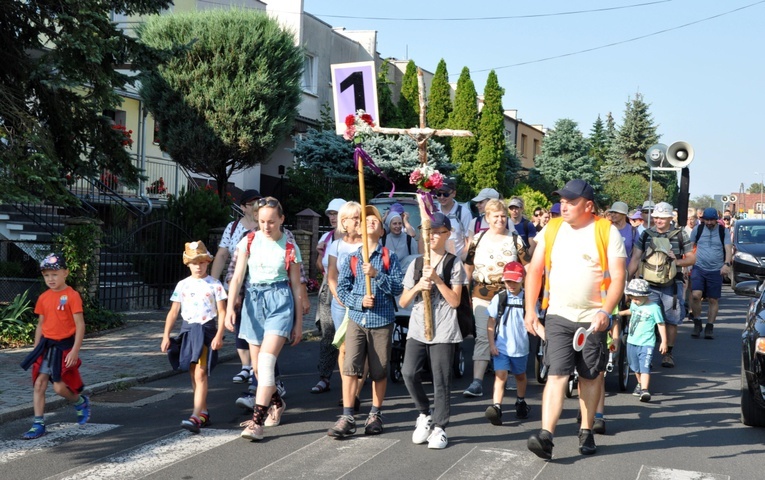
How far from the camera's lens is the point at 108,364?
10156 millimetres

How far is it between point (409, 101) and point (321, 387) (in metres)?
28.9

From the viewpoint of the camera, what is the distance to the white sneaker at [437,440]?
6734 millimetres

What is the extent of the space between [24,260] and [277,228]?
376 inches

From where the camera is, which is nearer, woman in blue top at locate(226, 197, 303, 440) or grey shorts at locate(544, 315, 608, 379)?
grey shorts at locate(544, 315, 608, 379)

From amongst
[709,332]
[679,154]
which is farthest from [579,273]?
[679,154]

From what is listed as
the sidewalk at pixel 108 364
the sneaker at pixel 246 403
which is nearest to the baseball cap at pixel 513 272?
the sneaker at pixel 246 403

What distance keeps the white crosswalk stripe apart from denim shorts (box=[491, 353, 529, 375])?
127 inches

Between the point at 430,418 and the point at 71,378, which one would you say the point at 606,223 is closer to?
the point at 430,418

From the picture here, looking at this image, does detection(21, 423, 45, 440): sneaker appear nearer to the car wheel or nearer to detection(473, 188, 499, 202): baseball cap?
detection(473, 188, 499, 202): baseball cap

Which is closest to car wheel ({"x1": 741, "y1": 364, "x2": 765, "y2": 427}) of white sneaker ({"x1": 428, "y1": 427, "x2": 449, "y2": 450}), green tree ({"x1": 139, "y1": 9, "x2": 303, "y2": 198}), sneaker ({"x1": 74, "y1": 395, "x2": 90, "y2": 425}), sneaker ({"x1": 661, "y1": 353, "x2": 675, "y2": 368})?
white sneaker ({"x1": 428, "y1": 427, "x2": 449, "y2": 450})

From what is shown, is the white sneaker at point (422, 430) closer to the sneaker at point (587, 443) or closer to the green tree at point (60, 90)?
the sneaker at point (587, 443)

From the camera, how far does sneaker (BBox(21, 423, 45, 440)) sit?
270 inches

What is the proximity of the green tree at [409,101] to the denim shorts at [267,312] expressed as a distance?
28.3m

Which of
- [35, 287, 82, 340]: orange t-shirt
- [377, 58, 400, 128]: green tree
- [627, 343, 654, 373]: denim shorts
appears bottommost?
[627, 343, 654, 373]: denim shorts
